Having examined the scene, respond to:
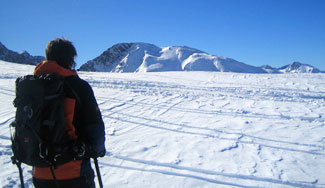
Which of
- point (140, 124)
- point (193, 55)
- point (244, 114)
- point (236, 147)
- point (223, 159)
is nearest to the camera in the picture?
point (223, 159)

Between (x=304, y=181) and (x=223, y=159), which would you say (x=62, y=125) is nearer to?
(x=223, y=159)

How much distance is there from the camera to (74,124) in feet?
5.32

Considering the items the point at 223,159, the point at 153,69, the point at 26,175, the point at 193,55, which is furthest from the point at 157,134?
the point at 193,55

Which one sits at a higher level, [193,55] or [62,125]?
[193,55]

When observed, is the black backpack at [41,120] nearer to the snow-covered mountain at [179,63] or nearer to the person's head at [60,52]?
the person's head at [60,52]

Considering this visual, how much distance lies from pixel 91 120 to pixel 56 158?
37cm

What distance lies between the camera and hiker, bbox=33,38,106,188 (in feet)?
5.09

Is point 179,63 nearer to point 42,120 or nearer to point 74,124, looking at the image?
point 74,124

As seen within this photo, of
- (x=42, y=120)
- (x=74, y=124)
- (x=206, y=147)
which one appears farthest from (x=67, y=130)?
(x=206, y=147)

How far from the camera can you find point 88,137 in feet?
5.29

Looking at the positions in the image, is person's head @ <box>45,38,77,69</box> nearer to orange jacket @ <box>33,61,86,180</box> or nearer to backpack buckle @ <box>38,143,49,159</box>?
orange jacket @ <box>33,61,86,180</box>

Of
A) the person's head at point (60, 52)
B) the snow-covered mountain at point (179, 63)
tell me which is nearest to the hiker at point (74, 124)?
the person's head at point (60, 52)

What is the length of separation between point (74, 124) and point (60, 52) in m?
0.61

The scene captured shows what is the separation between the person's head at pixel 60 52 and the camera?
167 centimetres
